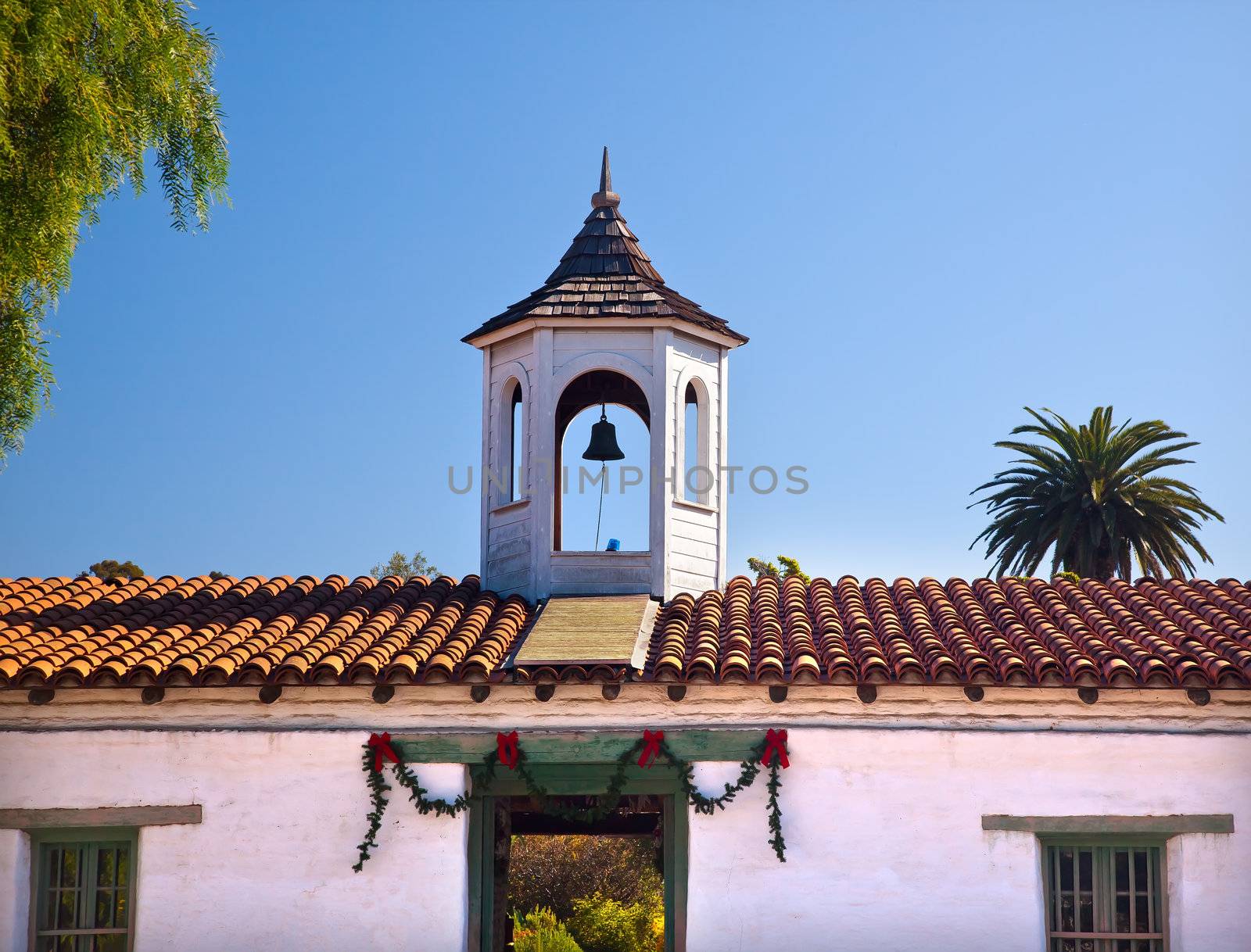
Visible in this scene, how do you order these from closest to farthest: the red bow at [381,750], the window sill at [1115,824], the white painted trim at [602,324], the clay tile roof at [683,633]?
the window sill at [1115,824]
the clay tile roof at [683,633]
the red bow at [381,750]
the white painted trim at [602,324]

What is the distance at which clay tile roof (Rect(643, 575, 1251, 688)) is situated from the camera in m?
11.3

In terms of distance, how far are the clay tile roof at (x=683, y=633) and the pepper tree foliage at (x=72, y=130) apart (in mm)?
1880

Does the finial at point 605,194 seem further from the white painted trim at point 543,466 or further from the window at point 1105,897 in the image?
the window at point 1105,897

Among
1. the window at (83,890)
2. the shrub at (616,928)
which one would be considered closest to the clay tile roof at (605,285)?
the window at (83,890)

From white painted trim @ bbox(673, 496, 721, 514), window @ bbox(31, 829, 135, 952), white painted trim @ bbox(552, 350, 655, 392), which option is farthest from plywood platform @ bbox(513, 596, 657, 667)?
window @ bbox(31, 829, 135, 952)

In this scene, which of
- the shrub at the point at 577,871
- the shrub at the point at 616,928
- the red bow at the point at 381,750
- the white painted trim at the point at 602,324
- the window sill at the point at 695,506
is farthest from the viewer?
the shrub at the point at 577,871

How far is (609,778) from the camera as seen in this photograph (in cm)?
A: 1167

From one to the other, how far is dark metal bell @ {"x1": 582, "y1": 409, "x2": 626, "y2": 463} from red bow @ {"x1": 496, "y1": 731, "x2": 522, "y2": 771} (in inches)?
166

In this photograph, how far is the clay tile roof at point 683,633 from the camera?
11.4 m

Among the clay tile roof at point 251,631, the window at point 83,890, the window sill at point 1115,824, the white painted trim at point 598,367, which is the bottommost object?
the window at point 83,890

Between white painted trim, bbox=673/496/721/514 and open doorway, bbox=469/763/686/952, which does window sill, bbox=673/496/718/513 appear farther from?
open doorway, bbox=469/763/686/952

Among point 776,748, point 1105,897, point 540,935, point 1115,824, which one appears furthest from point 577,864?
point 1115,824

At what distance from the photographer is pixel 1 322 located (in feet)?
42.6

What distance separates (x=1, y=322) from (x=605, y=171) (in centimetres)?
623
